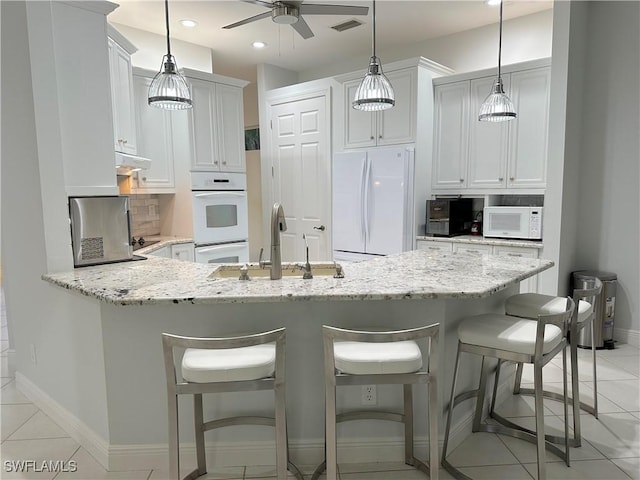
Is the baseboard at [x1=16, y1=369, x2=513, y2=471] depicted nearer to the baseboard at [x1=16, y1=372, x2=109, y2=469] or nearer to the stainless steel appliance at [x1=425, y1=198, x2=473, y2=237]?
the baseboard at [x1=16, y1=372, x2=109, y2=469]

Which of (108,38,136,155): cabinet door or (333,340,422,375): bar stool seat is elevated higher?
(108,38,136,155): cabinet door

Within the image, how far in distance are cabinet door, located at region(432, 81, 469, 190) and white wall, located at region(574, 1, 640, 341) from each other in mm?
1002

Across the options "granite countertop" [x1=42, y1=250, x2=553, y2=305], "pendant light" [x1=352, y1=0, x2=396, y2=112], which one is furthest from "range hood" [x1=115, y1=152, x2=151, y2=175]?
"pendant light" [x1=352, y1=0, x2=396, y2=112]

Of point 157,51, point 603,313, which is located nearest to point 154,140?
point 157,51

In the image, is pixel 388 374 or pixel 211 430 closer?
pixel 388 374

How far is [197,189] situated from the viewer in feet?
14.7

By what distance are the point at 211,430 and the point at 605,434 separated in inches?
84.9

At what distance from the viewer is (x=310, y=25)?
14.8 ft

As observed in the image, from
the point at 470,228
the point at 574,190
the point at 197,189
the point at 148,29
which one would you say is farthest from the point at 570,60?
the point at 148,29

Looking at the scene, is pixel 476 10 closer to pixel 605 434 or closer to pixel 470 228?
pixel 470 228

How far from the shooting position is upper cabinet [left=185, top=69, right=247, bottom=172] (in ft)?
14.7

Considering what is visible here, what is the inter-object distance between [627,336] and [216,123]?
436cm

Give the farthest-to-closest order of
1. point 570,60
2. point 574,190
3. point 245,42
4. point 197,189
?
point 245,42 < point 197,189 < point 574,190 < point 570,60

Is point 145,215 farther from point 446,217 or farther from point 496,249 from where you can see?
point 496,249
